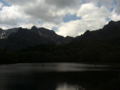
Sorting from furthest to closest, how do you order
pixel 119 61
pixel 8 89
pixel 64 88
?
pixel 119 61
pixel 64 88
pixel 8 89

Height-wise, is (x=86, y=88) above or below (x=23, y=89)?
above

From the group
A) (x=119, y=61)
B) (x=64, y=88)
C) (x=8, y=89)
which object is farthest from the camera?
(x=119, y=61)

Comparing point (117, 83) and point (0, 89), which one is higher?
point (117, 83)

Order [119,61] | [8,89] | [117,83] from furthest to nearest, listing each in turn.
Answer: [119,61]
[8,89]
[117,83]

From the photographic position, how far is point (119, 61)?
194m

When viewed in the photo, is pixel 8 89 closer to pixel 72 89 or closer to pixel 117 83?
pixel 72 89

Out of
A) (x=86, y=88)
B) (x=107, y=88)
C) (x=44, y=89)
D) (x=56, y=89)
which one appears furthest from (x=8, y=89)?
(x=107, y=88)

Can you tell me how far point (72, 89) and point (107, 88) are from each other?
13.7m

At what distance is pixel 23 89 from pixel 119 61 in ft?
589

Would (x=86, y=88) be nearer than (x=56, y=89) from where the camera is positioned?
Yes

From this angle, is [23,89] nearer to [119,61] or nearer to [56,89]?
[56,89]

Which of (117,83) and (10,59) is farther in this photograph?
(10,59)

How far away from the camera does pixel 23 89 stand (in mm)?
36781

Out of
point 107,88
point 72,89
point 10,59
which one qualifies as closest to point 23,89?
point 72,89
